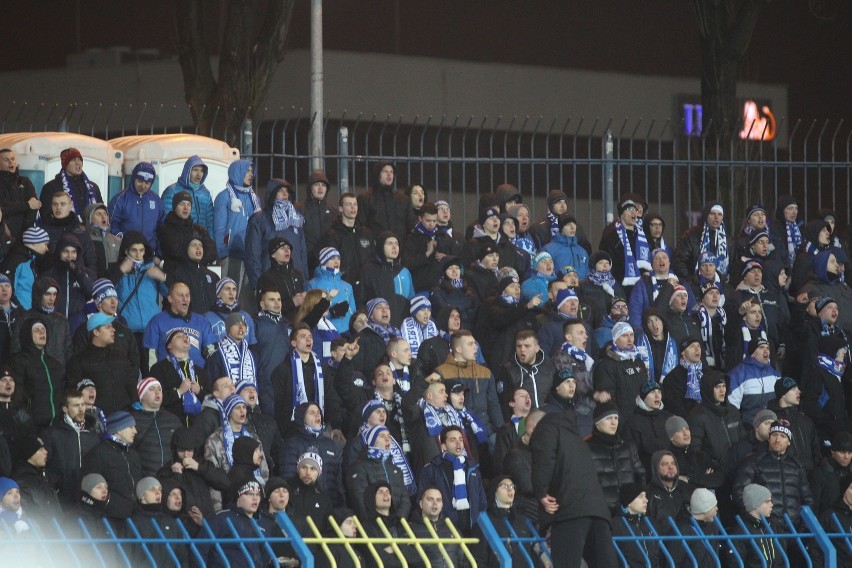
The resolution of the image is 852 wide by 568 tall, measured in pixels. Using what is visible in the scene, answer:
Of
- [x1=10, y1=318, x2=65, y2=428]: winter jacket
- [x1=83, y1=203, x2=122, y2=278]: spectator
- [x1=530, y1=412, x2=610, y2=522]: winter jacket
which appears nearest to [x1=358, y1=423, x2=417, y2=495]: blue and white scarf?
[x1=10, y1=318, x2=65, y2=428]: winter jacket

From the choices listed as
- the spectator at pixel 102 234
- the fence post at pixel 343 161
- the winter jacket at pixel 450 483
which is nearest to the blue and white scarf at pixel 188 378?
the spectator at pixel 102 234

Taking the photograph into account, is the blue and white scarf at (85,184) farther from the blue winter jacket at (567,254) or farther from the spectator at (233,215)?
the blue winter jacket at (567,254)

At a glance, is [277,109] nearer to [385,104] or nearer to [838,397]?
[385,104]

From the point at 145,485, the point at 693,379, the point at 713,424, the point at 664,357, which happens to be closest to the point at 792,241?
the point at 664,357

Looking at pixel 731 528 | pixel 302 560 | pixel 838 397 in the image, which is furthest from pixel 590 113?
pixel 302 560

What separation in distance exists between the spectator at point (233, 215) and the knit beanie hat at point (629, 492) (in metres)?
4.70

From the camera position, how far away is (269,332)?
16.1 m

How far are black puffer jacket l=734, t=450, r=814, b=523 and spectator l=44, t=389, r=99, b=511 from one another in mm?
5423

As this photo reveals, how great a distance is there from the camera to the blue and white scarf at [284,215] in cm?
1720

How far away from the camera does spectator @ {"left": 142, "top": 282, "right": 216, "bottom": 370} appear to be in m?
15.7

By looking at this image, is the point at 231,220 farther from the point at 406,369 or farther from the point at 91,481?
the point at 91,481

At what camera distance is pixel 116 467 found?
44.8ft

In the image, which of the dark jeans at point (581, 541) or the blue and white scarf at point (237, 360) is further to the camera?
the blue and white scarf at point (237, 360)

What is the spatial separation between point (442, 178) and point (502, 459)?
14.9 meters
